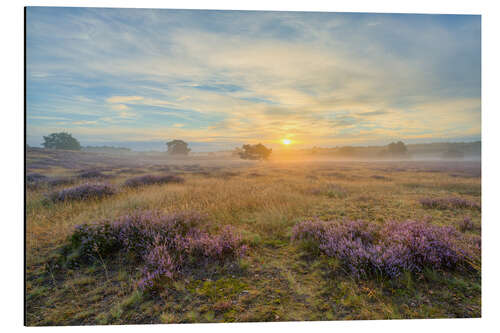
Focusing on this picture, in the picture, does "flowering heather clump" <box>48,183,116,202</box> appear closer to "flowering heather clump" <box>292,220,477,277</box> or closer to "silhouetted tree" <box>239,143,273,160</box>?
"silhouetted tree" <box>239,143,273,160</box>

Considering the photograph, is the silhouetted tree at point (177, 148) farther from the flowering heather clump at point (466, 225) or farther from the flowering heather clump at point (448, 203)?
the flowering heather clump at point (448, 203)

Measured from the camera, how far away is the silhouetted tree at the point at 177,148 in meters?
4.86

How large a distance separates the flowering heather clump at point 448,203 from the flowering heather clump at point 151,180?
783 centimetres

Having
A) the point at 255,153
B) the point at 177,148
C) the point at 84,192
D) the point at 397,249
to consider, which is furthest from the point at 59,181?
the point at 397,249

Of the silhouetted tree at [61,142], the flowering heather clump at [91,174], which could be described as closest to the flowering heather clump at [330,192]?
the flowering heather clump at [91,174]

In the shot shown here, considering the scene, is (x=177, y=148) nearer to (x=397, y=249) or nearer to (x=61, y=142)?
(x=61, y=142)

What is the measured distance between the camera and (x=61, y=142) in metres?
4.11

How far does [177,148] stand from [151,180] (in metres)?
3.05

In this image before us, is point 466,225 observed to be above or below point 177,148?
below

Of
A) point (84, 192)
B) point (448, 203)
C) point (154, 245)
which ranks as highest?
point (84, 192)

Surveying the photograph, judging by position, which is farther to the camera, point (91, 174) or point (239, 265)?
point (91, 174)

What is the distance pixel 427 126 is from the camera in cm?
428

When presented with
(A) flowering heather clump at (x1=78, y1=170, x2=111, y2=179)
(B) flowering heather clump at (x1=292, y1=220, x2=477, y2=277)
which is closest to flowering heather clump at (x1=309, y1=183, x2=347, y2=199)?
(B) flowering heather clump at (x1=292, y1=220, x2=477, y2=277)

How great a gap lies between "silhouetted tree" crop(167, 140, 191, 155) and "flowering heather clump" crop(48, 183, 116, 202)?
256 cm
